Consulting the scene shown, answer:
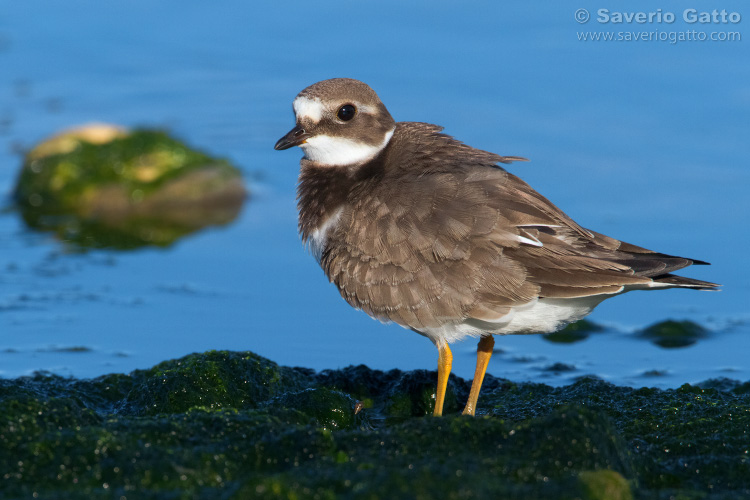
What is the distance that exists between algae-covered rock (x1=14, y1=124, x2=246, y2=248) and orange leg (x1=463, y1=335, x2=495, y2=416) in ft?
14.3

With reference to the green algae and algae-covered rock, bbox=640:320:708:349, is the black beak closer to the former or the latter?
the green algae

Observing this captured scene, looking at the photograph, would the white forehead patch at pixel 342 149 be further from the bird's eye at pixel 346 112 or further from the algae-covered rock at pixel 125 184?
the algae-covered rock at pixel 125 184

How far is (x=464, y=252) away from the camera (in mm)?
5410

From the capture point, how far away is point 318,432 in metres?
4.18

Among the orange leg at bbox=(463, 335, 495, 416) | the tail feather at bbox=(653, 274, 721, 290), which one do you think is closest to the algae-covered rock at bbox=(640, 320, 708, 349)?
the orange leg at bbox=(463, 335, 495, 416)

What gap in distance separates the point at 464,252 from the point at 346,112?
140cm

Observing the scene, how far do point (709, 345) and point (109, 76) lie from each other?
8.09m

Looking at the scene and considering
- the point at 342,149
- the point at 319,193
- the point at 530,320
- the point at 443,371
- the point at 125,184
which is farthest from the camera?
the point at 125,184

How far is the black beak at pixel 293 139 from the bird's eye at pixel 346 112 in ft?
0.82

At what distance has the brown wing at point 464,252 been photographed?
5375mm

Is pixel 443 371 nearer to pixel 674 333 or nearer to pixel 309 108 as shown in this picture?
pixel 309 108

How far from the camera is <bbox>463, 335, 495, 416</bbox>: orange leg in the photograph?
586 cm

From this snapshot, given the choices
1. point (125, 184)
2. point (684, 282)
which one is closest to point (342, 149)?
point (684, 282)

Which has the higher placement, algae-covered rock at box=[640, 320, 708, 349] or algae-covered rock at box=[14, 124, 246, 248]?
algae-covered rock at box=[14, 124, 246, 248]
